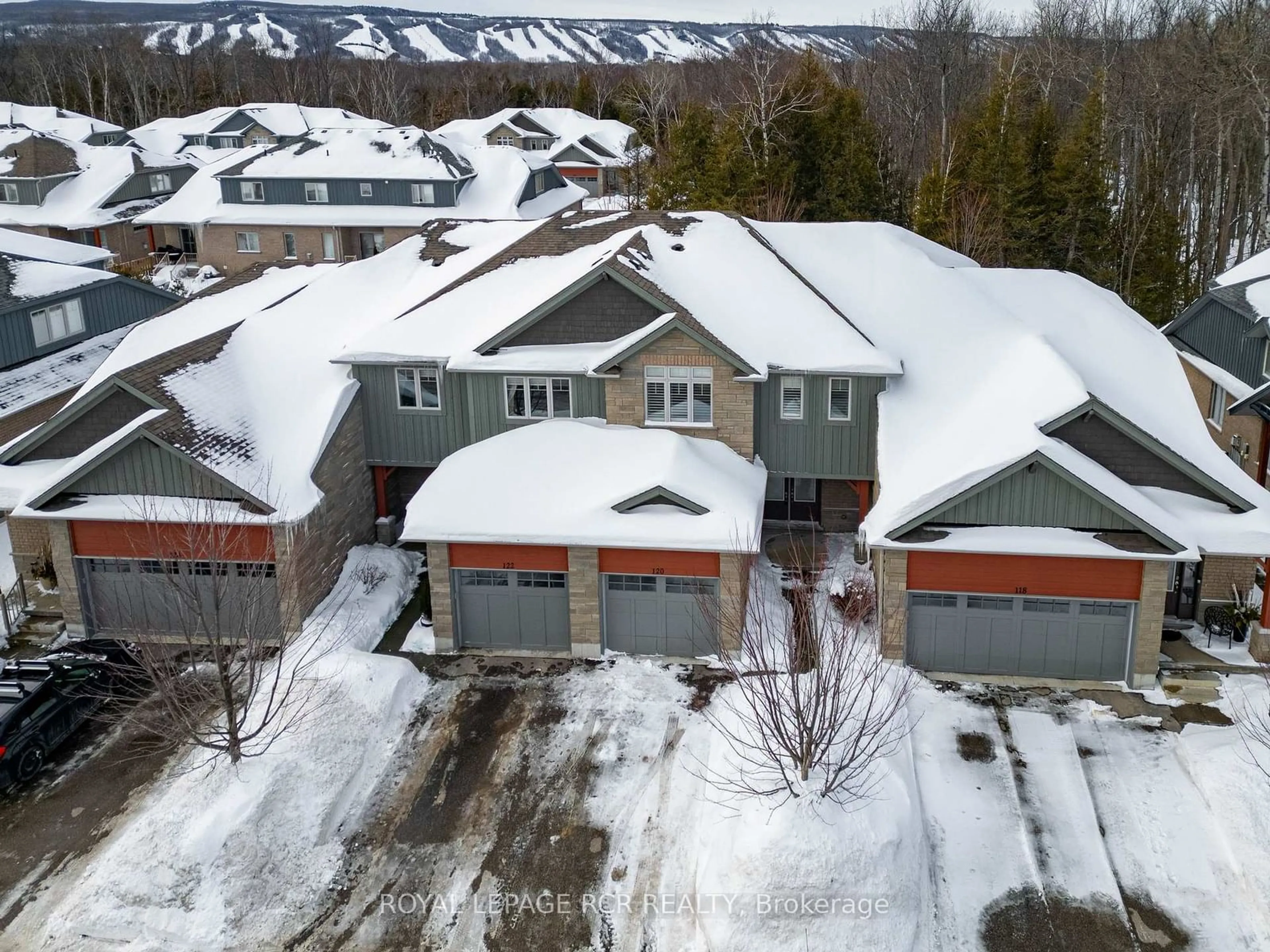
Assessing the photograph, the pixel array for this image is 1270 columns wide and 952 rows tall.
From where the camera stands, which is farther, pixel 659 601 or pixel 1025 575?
pixel 659 601

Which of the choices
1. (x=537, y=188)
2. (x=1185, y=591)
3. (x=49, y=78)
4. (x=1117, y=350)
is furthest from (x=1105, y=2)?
(x=49, y=78)

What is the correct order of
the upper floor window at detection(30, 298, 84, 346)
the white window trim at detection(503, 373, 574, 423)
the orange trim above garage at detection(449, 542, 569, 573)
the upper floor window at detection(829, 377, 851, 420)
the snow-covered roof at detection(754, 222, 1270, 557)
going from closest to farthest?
the snow-covered roof at detection(754, 222, 1270, 557) → the orange trim above garage at detection(449, 542, 569, 573) → the upper floor window at detection(829, 377, 851, 420) → the white window trim at detection(503, 373, 574, 423) → the upper floor window at detection(30, 298, 84, 346)

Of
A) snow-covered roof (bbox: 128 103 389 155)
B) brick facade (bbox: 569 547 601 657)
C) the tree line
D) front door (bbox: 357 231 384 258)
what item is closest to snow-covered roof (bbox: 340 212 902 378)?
brick facade (bbox: 569 547 601 657)

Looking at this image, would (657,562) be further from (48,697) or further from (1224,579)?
(1224,579)

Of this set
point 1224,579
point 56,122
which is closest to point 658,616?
point 1224,579

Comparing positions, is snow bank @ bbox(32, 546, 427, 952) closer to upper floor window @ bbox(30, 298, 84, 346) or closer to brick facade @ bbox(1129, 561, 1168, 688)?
brick facade @ bbox(1129, 561, 1168, 688)

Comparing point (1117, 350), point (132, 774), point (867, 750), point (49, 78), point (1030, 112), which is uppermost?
point (49, 78)

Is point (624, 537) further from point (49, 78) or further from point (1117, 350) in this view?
point (49, 78)
